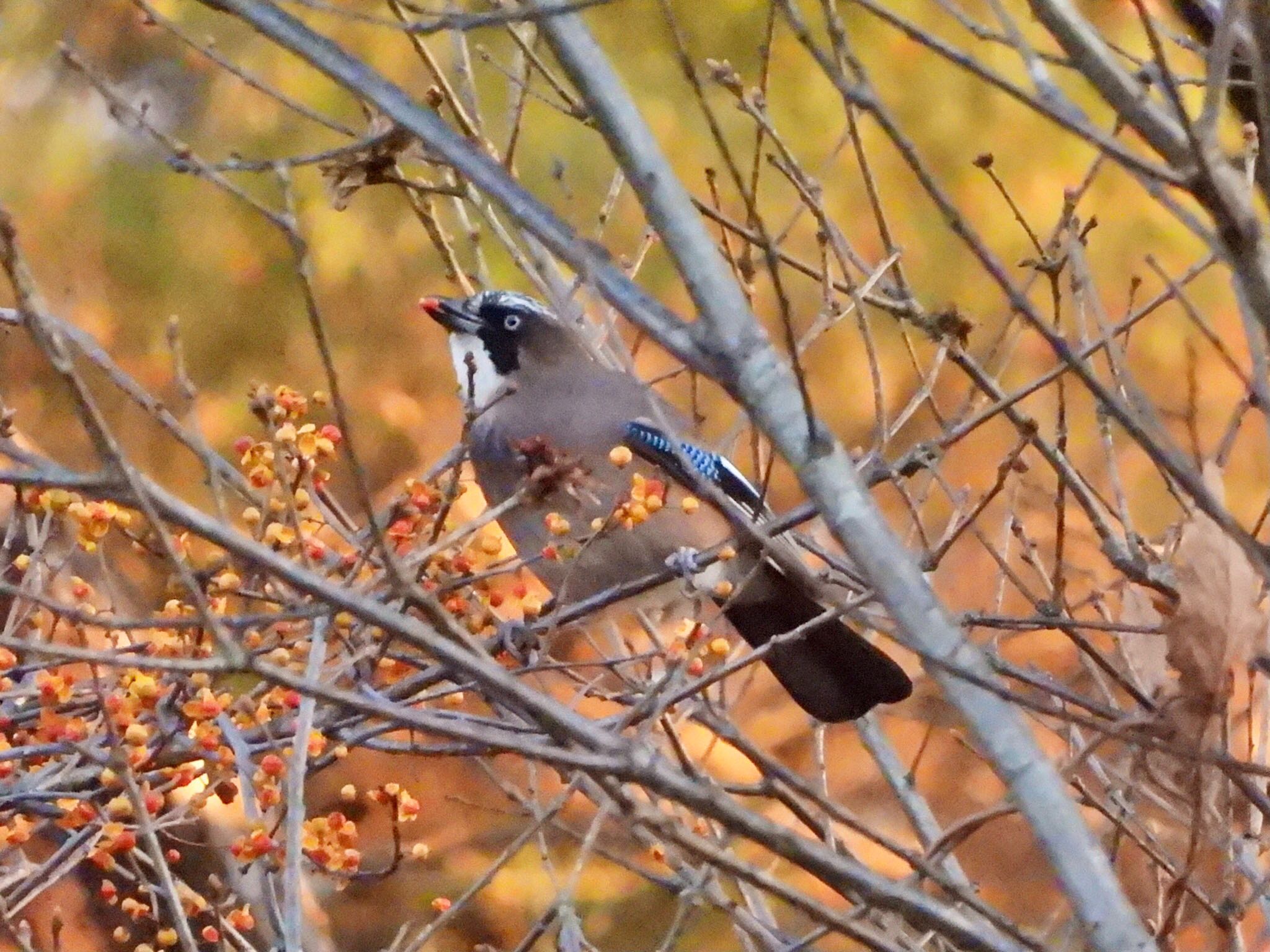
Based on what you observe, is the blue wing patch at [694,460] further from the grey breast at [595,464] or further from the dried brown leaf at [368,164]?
the dried brown leaf at [368,164]

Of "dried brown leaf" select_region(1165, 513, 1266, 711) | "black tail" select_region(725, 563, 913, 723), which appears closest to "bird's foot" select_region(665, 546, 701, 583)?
"black tail" select_region(725, 563, 913, 723)

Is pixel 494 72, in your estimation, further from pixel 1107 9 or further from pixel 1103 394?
pixel 1103 394

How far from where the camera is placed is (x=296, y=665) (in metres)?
2.68

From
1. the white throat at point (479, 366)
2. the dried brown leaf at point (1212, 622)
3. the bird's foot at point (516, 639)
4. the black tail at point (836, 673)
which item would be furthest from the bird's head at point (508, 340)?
the dried brown leaf at point (1212, 622)

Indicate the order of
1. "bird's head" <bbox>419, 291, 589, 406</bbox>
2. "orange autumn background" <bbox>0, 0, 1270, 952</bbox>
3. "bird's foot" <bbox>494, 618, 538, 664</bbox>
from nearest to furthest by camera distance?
"bird's foot" <bbox>494, 618, 538, 664</bbox> < "bird's head" <bbox>419, 291, 589, 406</bbox> < "orange autumn background" <bbox>0, 0, 1270, 952</bbox>

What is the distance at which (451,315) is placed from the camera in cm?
383

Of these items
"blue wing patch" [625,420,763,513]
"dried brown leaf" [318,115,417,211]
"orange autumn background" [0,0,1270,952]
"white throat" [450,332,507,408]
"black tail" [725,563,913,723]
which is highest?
"orange autumn background" [0,0,1270,952]

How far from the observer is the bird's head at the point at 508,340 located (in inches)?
156

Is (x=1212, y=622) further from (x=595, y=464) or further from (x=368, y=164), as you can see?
(x=595, y=464)

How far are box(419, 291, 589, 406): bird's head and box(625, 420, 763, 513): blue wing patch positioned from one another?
342mm

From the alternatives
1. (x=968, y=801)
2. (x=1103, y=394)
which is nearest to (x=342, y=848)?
(x=1103, y=394)

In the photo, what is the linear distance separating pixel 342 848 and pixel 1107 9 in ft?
14.4

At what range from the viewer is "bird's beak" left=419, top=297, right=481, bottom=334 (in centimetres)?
378

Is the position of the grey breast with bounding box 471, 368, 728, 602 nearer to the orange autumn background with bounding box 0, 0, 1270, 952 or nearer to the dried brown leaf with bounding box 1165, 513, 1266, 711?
the orange autumn background with bounding box 0, 0, 1270, 952
